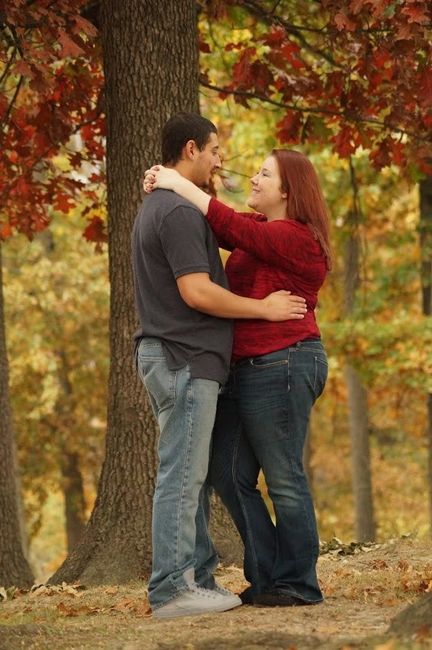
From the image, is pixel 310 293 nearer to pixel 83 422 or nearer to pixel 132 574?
pixel 132 574

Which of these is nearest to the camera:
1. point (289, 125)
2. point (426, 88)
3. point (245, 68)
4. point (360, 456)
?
point (426, 88)

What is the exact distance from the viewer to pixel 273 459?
5.32 metres

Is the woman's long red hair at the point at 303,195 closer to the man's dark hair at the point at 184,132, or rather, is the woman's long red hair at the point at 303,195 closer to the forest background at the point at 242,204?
the man's dark hair at the point at 184,132

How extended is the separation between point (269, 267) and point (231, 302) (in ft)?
1.06

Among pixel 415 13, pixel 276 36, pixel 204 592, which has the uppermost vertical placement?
pixel 276 36

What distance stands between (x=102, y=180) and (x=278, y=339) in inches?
190

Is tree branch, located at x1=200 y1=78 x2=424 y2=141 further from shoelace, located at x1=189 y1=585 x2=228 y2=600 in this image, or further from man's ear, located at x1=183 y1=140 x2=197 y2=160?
shoelace, located at x1=189 y1=585 x2=228 y2=600

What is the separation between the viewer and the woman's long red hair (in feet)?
17.4

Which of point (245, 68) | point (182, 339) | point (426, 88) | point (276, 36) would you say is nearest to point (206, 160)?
point (182, 339)

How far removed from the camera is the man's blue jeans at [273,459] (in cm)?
523

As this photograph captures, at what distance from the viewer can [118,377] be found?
7.38m

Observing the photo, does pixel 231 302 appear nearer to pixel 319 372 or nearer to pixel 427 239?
pixel 319 372

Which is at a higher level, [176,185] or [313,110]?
[313,110]

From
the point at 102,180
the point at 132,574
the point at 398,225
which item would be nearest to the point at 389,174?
the point at 398,225
